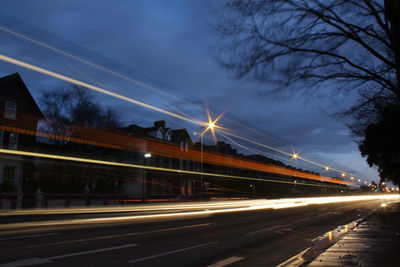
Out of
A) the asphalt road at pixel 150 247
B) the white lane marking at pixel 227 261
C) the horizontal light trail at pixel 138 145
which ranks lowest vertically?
the white lane marking at pixel 227 261

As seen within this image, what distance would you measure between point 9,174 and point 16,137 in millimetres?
4835

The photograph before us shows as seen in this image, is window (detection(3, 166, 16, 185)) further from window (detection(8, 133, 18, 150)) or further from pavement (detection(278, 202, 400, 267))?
pavement (detection(278, 202, 400, 267))

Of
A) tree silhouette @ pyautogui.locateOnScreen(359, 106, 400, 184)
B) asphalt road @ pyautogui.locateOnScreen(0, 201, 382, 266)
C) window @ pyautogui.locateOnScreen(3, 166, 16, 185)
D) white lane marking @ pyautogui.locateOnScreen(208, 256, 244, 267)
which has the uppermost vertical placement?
tree silhouette @ pyautogui.locateOnScreen(359, 106, 400, 184)

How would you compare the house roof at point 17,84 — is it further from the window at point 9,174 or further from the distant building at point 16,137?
the window at point 9,174

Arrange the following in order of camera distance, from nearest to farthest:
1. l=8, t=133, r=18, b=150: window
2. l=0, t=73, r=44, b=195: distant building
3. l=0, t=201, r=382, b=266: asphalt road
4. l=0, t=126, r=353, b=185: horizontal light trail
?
1. l=0, t=201, r=382, b=266: asphalt road
2. l=0, t=126, r=353, b=185: horizontal light trail
3. l=0, t=73, r=44, b=195: distant building
4. l=8, t=133, r=18, b=150: window

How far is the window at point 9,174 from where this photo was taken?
31905 millimetres

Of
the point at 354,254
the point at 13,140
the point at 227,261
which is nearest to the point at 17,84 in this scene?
the point at 13,140

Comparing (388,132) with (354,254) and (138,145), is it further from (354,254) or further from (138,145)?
(138,145)

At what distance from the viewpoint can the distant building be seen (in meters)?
31.7

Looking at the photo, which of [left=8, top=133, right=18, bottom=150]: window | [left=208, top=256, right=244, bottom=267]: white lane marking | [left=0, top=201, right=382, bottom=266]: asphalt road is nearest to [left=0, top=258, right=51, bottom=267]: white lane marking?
[left=0, top=201, right=382, bottom=266]: asphalt road

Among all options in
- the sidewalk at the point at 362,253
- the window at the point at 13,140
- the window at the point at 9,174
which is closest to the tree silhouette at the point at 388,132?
the sidewalk at the point at 362,253

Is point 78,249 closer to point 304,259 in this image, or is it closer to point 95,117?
point 304,259

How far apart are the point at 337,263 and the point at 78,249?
613 cm

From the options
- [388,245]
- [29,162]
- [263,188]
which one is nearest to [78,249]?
[388,245]
